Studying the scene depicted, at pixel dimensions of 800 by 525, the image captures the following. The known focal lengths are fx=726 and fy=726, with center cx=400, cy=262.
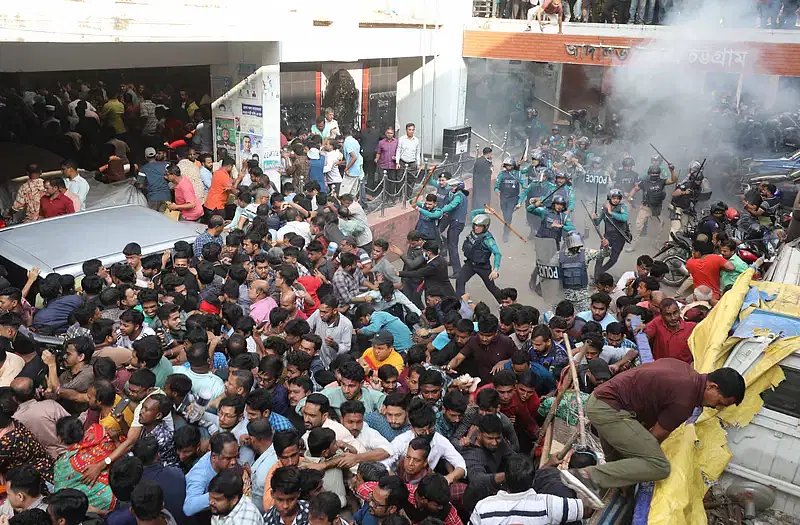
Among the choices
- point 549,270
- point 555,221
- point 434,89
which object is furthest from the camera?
point 434,89

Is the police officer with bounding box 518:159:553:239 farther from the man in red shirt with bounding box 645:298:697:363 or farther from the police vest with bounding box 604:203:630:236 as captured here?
the man in red shirt with bounding box 645:298:697:363

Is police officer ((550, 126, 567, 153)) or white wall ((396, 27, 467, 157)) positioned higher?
white wall ((396, 27, 467, 157))

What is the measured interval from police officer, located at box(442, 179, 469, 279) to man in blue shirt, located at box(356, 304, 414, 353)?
13.8ft

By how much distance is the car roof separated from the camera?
6672 millimetres

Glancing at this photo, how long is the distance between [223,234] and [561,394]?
4872 millimetres

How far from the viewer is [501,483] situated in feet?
13.5

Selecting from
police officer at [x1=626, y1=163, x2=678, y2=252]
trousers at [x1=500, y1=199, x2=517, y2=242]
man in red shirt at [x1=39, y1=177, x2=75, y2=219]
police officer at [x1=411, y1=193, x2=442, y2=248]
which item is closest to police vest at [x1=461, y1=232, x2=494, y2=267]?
police officer at [x1=411, y1=193, x2=442, y2=248]

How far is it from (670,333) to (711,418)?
1627mm

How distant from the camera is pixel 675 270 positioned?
10.4 m

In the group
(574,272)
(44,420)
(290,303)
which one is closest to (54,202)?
(290,303)

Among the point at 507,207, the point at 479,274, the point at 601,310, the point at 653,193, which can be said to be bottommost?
the point at 507,207

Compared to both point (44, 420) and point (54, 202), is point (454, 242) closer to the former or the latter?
point (54, 202)

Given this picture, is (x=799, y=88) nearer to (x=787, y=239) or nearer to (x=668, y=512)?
(x=787, y=239)

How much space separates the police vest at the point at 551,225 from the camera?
9.93 m
